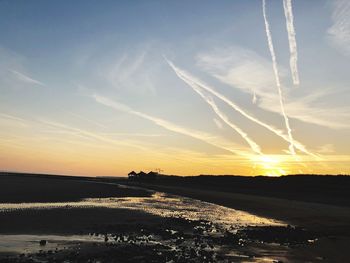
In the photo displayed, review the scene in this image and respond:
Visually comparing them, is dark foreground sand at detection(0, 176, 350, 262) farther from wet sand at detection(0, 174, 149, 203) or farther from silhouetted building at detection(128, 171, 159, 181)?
silhouetted building at detection(128, 171, 159, 181)

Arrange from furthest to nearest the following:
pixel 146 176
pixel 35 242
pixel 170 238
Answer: pixel 146 176, pixel 170 238, pixel 35 242

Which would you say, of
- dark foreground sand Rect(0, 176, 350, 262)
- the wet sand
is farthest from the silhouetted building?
dark foreground sand Rect(0, 176, 350, 262)

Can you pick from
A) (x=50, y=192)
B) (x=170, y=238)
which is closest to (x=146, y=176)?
(x=50, y=192)

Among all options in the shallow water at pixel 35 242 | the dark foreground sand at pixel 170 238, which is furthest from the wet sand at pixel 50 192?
the shallow water at pixel 35 242

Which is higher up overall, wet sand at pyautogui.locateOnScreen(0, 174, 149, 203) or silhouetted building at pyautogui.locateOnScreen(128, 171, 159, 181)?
silhouetted building at pyautogui.locateOnScreen(128, 171, 159, 181)

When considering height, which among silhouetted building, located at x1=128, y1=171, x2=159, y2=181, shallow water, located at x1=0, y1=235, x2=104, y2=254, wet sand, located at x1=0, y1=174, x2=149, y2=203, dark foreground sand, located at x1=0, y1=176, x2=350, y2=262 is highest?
silhouetted building, located at x1=128, y1=171, x2=159, y2=181

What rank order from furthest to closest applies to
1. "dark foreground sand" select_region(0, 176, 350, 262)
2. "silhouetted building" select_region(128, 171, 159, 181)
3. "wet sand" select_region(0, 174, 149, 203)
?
"silhouetted building" select_region(128, 171, 159, 181)
"wet sand" select_region(0, 174, 149, 203)
"dark foreground sand" select_region(0, 176, 350, 262)

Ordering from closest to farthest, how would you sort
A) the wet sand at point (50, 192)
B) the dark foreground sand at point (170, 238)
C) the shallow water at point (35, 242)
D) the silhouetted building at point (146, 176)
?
the dark foreground sand at point (170, 238) → the shallow water at point (35, 242) → the wet sand at point (50, 192) → the silhouetted building at point (146, 176)

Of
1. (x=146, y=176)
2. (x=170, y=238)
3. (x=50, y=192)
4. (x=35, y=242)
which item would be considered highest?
(x=146, y=176)

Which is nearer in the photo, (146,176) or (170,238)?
(170,238)

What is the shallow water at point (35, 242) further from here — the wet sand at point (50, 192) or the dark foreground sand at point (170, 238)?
the wet sand at point (50, 192)

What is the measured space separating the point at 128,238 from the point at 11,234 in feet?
19.1

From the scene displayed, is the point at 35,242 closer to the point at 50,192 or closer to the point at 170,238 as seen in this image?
the point at 170,238

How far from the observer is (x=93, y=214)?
98.7 ft
